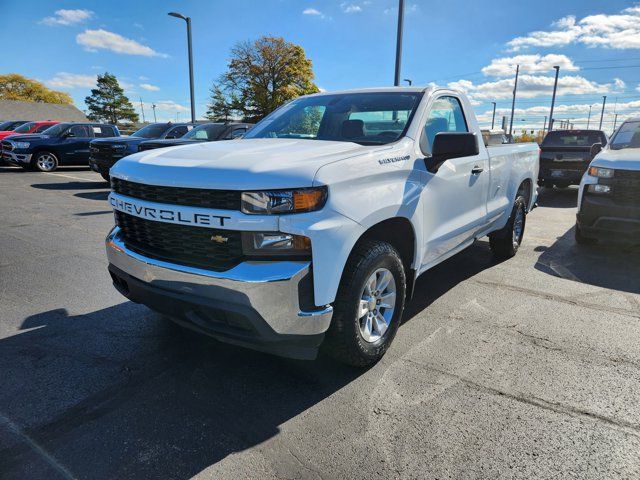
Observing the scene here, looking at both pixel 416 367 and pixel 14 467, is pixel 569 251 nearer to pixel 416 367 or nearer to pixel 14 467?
pixel 416 367

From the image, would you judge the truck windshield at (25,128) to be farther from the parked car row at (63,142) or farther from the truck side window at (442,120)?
the truck side window at (442,120)

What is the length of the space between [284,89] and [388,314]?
45.1m

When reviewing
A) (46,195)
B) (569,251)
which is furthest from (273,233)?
(46,195)

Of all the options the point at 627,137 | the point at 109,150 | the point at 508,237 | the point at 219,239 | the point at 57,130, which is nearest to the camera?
the point at 219,239

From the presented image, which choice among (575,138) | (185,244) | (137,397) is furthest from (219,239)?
(575,138)

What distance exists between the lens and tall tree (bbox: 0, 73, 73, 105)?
3393 inches

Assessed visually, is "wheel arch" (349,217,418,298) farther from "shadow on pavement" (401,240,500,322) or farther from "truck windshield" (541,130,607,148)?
"truck windshield" (541,130,607,148)

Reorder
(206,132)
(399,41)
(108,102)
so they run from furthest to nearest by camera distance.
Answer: (108,102) → (399,41) → (206,132)

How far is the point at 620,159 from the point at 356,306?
15.9 ft

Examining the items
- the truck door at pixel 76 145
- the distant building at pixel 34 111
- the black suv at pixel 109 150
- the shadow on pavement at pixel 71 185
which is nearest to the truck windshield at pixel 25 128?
the truck door at pixel 76 145

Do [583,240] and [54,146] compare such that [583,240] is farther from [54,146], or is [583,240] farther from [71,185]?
[54,146]

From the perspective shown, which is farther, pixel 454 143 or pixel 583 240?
pixel 583 240

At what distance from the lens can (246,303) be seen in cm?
224

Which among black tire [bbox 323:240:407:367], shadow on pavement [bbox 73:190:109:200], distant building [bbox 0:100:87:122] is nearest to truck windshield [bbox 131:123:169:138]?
shadow on pavement [bbox 73:190:109:200]
